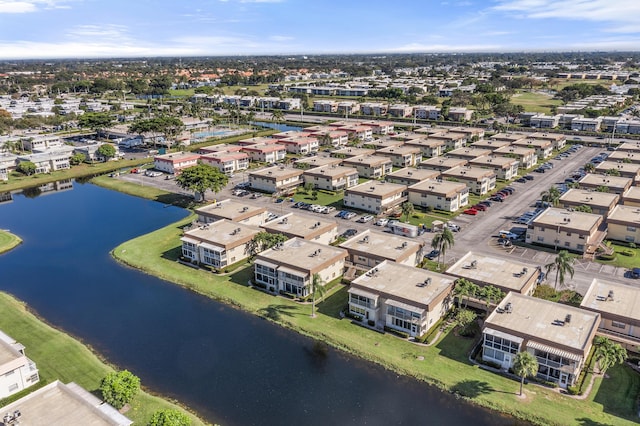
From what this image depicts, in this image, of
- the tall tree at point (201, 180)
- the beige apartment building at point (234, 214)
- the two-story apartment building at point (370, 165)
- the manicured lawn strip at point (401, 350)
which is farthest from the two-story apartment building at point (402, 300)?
the two-story apartment building at point (370, 165)

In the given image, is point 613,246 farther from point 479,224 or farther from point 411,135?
point 411,135

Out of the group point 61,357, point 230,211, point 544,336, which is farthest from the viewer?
point 230,211

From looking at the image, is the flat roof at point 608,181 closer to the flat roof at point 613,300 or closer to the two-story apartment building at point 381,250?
the flat roof at point 613,300

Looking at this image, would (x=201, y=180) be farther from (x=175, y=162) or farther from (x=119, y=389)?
(x=119, y=389)

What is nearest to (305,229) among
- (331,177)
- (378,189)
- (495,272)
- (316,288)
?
(316,288)

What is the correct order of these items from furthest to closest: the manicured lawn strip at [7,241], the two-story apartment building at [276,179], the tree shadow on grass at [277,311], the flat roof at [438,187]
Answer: the two-story apartment building at [276,179] < the flat roof at [438,187] < the manicured lawn strip at [7,241] < the tree shadow on grass at [277,311]

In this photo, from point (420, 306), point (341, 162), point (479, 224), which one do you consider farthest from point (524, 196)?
point (420, 306)
